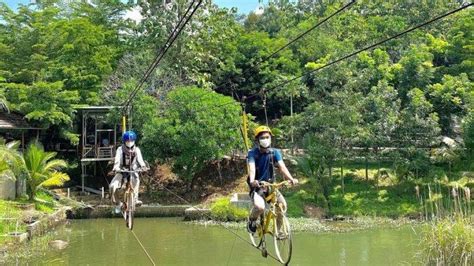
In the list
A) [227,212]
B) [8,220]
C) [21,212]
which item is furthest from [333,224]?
[8,220]

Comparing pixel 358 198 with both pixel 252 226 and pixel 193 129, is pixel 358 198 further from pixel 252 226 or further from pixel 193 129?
pixel 252 226

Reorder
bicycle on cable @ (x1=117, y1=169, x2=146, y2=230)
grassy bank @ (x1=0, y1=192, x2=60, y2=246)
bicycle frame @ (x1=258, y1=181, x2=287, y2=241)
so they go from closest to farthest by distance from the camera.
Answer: bicycle frame @ (x1=258, y1=181, x2=287, y2=241), bicycle on cable @ (x1=117, y1=169, x2=146, y2=230), grassy bank @ (x1=0, y1=192, x2=60, y2=246)

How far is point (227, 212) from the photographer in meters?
21.4

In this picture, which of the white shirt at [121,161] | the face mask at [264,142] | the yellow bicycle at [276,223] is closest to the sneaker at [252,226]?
the yellow bicycle at [276,223]

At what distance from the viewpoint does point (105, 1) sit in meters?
31.7

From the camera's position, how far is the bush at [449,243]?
29.5 feet

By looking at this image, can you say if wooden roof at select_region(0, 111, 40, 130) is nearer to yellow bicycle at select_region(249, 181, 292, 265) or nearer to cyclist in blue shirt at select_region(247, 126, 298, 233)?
cyclist in blue shirt at select_region(247, 126, 298, 233)

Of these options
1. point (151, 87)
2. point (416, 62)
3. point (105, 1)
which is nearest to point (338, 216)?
point (416, 62)

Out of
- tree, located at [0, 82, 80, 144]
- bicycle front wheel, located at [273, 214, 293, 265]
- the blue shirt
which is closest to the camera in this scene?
bicycle front wheel, located at [273, 214, 293, 265]

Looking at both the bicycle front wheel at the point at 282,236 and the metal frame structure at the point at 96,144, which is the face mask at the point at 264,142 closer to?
the bicycle front wheel at the point at 282,236

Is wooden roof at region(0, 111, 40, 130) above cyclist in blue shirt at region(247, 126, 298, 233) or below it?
above

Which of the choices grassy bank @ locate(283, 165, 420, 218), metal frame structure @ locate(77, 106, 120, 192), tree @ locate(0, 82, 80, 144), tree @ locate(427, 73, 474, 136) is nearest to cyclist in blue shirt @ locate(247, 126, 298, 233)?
grassy bank @ locate(283, 165, 420, 218)

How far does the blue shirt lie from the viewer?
6828 millimetres

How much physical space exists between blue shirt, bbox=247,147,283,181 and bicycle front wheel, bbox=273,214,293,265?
21.8 inches
